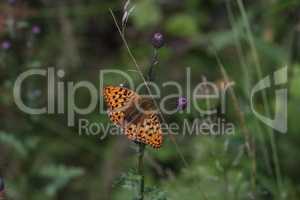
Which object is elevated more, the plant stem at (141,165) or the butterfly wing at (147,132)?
the butterfly wing at (147,132)

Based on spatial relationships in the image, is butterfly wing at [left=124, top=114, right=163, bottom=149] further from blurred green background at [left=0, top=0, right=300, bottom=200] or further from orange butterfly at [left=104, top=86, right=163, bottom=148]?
blurred green background at [left=0, top=0, right=300, bottom=200]

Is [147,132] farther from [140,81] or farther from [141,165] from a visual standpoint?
[140,81]

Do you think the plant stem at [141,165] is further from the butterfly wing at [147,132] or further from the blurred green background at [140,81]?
the blurred green background at [140,81]

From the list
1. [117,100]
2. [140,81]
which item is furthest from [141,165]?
[140,81]

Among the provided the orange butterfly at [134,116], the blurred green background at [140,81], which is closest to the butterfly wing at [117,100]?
the orange butterfly at [134,116]

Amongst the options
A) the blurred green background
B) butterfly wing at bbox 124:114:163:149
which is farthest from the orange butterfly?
the blurred green background

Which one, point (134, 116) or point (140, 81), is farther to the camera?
point (140, 81)
